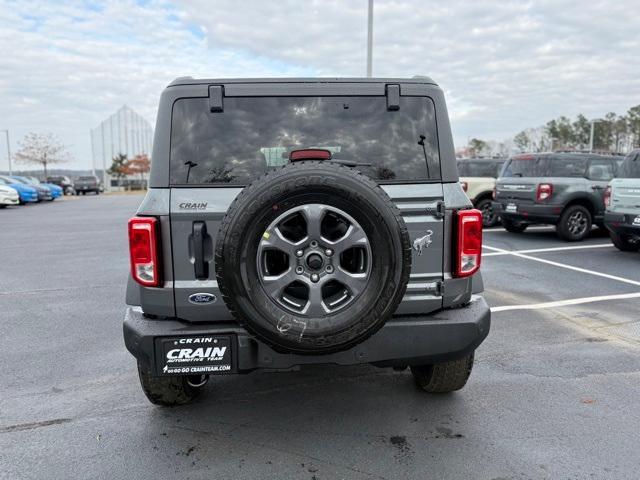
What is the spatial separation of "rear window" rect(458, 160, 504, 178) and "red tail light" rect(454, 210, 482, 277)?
11.4 meters

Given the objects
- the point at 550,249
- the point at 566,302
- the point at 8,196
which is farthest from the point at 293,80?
the point at 8,196

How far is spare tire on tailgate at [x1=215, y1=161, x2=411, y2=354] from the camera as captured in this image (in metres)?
2.56

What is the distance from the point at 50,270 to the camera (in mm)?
8625

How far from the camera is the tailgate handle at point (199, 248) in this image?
112 inches

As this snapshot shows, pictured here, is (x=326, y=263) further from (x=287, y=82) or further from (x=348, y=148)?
(x=287, y=82)

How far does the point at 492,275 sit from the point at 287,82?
18.7 ft

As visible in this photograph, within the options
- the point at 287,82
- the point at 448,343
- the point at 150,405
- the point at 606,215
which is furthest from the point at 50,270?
the point at 606,215

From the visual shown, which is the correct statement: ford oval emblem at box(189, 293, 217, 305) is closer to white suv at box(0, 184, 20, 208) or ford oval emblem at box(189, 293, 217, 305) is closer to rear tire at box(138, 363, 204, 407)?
rear tire at box(138, 363, 204, 407)

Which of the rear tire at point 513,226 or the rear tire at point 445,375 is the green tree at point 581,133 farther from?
the rear tire at point 445,375

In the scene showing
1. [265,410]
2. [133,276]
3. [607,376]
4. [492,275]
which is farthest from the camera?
[492,275]

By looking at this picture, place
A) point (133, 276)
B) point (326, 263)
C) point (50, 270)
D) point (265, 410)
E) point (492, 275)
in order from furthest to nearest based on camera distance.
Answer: point (50, 270) < point (492, 275) < point (265, 410) < point (133, 276) < point (326, 263)

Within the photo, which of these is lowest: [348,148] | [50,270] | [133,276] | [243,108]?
[50,270]

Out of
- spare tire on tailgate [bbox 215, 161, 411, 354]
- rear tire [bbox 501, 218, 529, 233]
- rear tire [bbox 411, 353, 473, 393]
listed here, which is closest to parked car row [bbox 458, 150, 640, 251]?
rear tire [bbox 501, 218, 529, 233]

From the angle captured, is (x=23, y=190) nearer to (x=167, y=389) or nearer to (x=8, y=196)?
(x=8, y=196)
